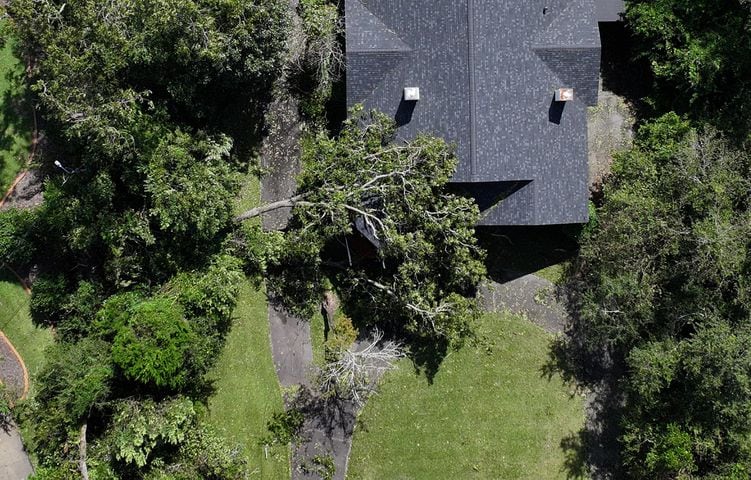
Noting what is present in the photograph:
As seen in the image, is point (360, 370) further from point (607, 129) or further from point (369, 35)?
point (607, 129)

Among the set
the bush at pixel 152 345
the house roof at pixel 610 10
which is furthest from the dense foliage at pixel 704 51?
the bush at pixel 152 345

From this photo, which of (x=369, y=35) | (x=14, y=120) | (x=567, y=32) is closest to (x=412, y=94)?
(x=369, y=35)

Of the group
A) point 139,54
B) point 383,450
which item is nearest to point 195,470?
point 383,450

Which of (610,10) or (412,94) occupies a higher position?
(610,10)

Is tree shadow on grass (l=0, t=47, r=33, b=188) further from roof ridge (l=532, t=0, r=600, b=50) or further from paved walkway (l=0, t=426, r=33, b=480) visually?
roof ridge (l=532, t=0, r=600, b=50)

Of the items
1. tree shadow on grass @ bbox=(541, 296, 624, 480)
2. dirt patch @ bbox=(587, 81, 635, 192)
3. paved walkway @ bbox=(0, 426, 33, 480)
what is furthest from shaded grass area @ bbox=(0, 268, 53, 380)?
dirt patch @ bbox=(587, 81, 635, 192)

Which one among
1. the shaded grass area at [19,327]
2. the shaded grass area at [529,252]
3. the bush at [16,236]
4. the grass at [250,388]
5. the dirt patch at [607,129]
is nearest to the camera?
the bush at [16,236]

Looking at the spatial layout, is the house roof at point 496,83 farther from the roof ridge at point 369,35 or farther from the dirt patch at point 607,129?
the dirt patch at point 607,129
